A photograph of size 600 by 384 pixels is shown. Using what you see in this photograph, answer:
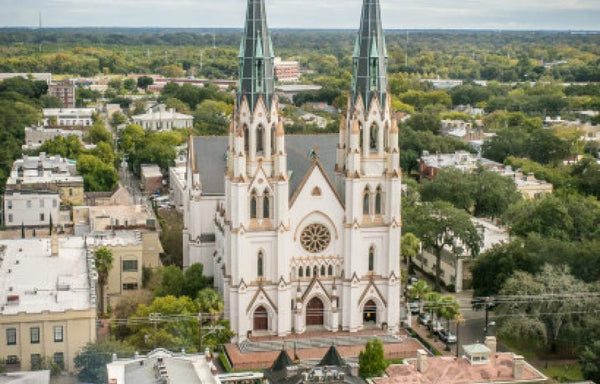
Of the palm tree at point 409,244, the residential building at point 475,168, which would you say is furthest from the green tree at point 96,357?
the residential building at point 475,168

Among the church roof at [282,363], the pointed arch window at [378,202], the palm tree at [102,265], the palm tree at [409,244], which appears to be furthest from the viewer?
the palm tree at [409,244]

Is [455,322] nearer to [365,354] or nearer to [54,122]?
[365,354]

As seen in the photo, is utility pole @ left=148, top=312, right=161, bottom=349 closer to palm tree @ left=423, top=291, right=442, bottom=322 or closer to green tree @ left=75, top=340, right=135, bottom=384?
green tree @ left=75, top=340, right=135, bottom=384

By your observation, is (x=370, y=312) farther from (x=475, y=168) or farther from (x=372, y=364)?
(x=475, y=168)

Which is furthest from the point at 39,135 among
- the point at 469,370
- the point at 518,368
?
the point at 518,368

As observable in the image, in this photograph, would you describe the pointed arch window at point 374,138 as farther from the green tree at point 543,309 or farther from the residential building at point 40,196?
the residential building at point 40,196

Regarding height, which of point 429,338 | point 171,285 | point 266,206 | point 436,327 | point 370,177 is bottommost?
point 429,338
